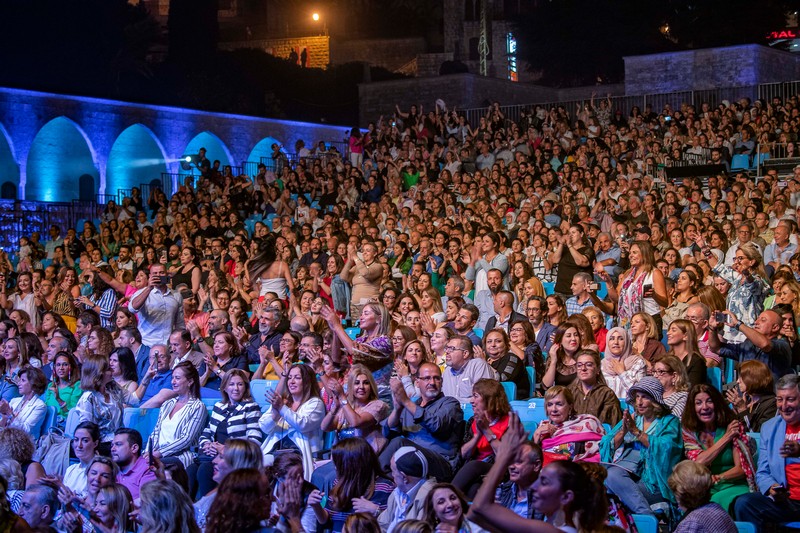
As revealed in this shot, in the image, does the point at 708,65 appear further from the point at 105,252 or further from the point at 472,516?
the point at 472,516

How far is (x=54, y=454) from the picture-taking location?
696cm

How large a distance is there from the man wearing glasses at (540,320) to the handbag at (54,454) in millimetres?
3579

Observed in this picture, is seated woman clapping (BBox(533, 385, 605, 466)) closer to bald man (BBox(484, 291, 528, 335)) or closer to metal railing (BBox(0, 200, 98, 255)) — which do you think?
bald man (BBox(484, 291, 528, 335))

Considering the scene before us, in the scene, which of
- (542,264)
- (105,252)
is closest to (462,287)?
(542,264)

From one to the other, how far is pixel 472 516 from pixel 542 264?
7.79 metres

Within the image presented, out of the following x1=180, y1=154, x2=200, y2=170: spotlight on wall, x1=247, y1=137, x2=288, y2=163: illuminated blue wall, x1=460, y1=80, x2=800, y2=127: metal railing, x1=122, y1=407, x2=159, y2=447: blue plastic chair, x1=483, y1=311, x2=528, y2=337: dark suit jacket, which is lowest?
x1=122, y1=407, x2=159, y2=447: blue plastic chair

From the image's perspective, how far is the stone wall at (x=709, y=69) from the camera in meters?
24.3

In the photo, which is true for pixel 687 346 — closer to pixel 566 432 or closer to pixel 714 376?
pixel 714 376

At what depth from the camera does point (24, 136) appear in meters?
21.3

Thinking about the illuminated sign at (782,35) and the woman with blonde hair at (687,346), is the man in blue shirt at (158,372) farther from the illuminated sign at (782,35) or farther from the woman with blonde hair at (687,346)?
the illuminated sign at (782,35)

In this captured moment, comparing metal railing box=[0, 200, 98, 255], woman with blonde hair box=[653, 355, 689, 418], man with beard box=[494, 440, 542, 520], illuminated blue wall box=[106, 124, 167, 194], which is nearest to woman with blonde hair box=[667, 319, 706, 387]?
woman with blonde hair box=[653, 355, 689, 418]

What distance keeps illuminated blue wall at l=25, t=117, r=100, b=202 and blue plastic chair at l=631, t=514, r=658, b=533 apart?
2034 centimetres

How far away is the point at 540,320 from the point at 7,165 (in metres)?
18.3

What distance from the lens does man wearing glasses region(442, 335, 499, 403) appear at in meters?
7.08
